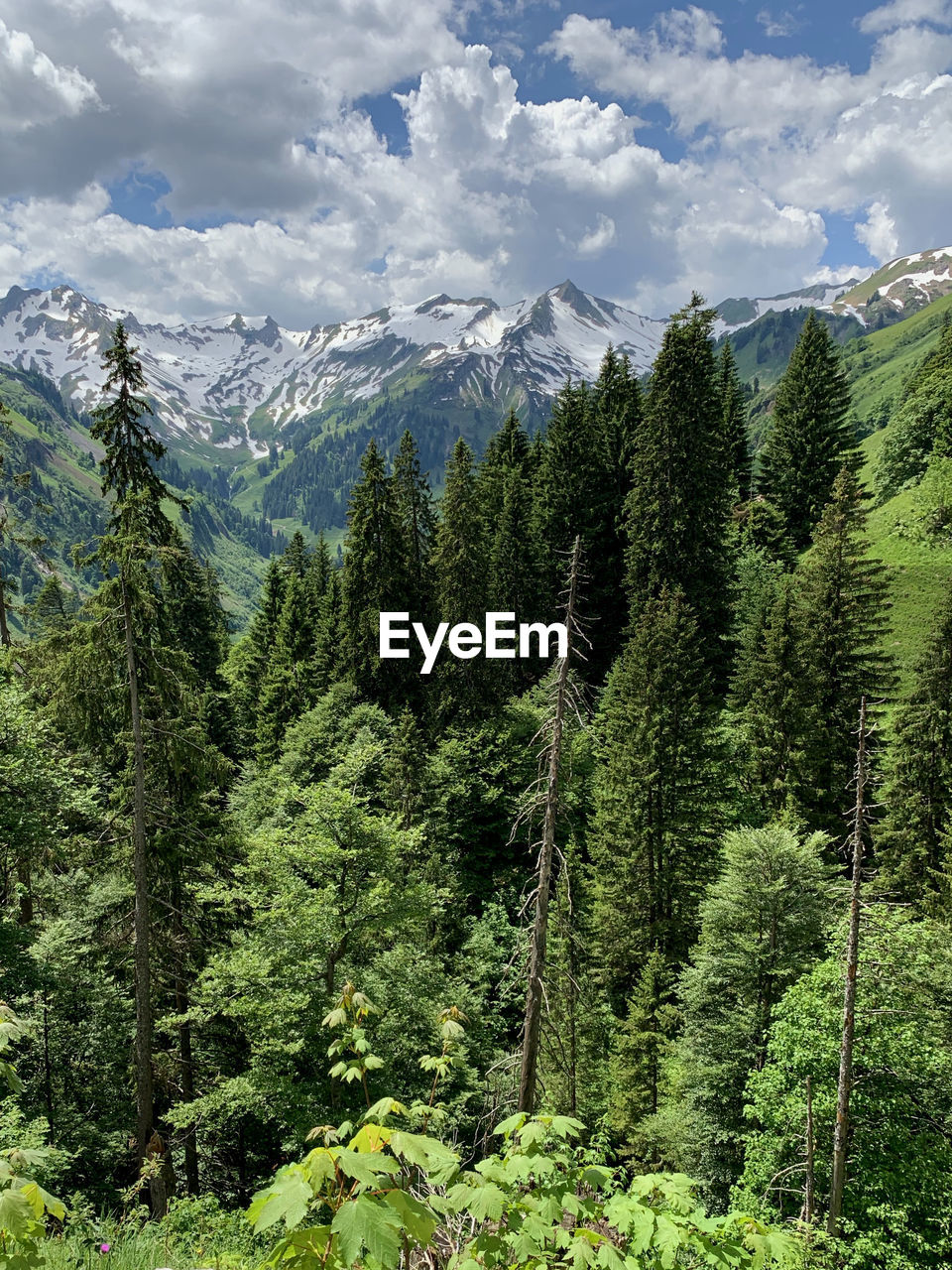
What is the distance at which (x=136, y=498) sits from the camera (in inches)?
540

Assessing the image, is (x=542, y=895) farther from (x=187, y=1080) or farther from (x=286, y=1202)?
(x=187, y=1080)

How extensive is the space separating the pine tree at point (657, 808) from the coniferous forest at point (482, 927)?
5.5 inches

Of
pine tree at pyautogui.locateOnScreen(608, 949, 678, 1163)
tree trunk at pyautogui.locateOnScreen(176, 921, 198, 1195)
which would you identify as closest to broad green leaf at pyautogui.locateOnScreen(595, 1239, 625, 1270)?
tree trunk at pyautogui.locateOnScreen(176, 921, 198, 1195)

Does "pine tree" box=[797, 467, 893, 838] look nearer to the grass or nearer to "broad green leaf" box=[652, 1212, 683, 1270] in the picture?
the grass

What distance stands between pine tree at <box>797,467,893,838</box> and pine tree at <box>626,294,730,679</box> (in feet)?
20.8

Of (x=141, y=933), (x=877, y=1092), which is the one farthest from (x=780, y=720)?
(x=141, y=933)

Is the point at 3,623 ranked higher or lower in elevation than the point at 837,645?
lower

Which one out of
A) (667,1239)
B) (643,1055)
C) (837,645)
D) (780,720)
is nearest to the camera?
(667,1239)

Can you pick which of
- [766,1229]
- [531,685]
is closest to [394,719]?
[531,685]

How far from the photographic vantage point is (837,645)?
27844 mm

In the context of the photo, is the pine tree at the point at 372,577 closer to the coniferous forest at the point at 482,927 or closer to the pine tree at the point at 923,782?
the coniferous forest at the point at 482,927

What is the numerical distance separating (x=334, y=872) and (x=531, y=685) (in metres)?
22.6

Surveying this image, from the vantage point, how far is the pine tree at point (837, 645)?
2619 cm

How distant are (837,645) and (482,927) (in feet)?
63.8
